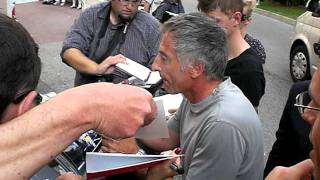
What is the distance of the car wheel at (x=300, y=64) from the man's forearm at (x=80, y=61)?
5.34m

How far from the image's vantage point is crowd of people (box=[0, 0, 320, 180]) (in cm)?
108

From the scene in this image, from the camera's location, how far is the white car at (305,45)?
7.71 m

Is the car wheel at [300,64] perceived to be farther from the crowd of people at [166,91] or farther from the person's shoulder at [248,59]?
the person's shoulder at [248,59]

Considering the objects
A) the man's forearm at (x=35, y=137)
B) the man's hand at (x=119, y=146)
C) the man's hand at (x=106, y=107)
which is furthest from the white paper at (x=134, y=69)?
the man's forearm at (x=35, y=137)

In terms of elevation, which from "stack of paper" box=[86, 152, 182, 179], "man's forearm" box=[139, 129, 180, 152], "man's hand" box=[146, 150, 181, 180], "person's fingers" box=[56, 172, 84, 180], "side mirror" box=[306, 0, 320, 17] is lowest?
"side mirror" box=[306, 0, 320, 17]

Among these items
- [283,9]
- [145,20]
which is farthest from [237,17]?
[283,9]

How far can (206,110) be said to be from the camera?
2.22 metres

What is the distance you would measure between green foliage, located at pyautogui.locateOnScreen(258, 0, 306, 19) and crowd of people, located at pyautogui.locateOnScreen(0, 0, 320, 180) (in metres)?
12.5

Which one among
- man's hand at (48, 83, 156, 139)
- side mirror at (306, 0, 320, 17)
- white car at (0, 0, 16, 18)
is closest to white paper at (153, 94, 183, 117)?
man's hand at (48, 83, 156, 139)

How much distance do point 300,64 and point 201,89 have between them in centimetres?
626

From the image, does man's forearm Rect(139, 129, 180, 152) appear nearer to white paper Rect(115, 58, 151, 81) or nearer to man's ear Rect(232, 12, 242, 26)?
white paper Rect(115, 58, 151, 81)

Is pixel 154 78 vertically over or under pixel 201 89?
under

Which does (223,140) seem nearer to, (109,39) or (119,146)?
(119,146)

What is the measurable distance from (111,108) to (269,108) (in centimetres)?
609
